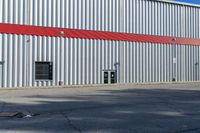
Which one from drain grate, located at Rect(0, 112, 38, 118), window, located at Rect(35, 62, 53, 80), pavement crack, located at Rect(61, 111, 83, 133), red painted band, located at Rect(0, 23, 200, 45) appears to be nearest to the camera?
pavement crack, located at Rect(61, 111, 83, 133)

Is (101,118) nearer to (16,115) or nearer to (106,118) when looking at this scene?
(106,118)

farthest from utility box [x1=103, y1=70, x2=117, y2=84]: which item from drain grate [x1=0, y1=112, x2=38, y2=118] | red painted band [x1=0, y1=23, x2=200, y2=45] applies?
drain grate [x1=0, y1=112, x2=38, y2=118]

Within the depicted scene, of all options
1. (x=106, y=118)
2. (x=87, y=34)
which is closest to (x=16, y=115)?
(x=106, y=118)

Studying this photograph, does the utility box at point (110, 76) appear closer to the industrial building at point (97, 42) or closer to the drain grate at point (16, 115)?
the industrial building at point (97, 42)

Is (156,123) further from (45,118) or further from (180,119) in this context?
(45,118)

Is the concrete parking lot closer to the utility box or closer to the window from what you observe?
the window

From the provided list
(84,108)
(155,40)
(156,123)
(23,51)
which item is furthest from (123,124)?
(155,40)

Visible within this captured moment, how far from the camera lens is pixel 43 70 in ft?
99.8

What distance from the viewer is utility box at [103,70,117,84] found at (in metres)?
33.4

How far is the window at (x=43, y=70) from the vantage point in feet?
98.8

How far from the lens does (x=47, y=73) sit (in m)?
30.7

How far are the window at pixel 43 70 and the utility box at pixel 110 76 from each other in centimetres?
460

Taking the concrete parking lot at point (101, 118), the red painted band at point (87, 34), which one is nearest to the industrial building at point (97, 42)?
the red painted band at point (87, 34)

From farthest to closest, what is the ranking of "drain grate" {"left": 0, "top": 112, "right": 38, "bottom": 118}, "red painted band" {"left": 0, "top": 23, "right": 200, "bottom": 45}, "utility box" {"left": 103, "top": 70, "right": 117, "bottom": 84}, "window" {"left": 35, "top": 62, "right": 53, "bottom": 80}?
"utility box" {"left": 103, "top": 70, "right": 117, "bottom": 84}, "window" {"left": 35, "top": 62, "right": 53, "bottom": 80}, "red painted band" {"left": 0, "top": 23, "right": 200, "bottom": 45}, "drain grate" {"left": 0, "top": 112, "right": 38, "bottom": 118}
